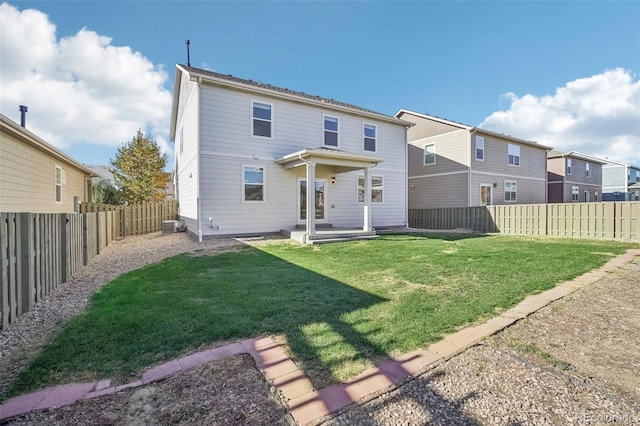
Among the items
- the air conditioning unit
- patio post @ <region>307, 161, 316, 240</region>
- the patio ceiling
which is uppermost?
the patio ceiling

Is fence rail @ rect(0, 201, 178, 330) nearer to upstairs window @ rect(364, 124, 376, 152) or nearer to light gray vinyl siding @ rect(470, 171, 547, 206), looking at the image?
upstairs window @ rect(364, 124, 376, 152)

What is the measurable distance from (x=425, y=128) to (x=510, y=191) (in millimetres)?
7168

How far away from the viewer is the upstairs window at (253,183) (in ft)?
37.0

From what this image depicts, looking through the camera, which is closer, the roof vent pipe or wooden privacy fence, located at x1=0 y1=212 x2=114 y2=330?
wooden privacy fence, located at x1=0 y1=212 x2=114 y2=330

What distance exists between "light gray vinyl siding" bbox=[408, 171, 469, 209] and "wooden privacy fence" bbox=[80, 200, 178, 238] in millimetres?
15435

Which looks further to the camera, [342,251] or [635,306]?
[342,251]

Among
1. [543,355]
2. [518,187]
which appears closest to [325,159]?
[543,355]

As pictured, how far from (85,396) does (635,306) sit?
604 cm

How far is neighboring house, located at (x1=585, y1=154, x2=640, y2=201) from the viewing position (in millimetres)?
37000

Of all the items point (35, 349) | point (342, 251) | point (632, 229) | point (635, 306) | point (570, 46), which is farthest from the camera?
point (570, 46)

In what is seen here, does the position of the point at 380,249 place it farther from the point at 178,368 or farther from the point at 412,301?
the point at 178,368

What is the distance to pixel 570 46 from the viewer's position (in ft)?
40.1

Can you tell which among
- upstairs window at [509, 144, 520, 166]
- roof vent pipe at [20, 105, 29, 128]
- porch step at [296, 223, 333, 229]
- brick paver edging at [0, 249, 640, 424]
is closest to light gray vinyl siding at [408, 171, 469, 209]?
upstairs window at [509, 144, 520, 166]

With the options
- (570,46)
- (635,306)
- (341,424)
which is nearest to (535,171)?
(570,46)
